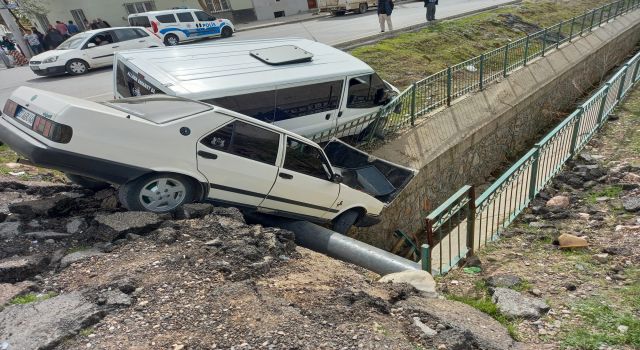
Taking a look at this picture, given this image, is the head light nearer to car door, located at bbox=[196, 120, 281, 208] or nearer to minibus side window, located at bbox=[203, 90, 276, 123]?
minibus side window, located at bbox=[203, 90, 276, 123]

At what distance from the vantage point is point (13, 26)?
648 inches

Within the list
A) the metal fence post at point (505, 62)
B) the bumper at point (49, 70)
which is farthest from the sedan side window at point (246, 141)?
the bumper at point (49, 70)

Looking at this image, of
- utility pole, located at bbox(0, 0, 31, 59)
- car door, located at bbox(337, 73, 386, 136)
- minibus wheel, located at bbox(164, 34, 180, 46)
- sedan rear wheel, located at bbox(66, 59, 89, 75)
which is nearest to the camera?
car door, located at bbox(337, 73, 386, 136)

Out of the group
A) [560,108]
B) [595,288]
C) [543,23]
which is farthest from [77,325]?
[543,23]

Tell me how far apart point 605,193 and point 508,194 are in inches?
53.8

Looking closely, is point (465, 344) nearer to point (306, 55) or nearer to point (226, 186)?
point (226, 186)

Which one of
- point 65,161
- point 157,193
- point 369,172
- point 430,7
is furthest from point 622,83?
point 65,161

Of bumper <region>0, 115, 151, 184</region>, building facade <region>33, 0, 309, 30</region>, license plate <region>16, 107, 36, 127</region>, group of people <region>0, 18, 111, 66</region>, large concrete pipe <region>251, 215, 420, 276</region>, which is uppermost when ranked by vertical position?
building facade <region>33, 0, 309, 30</region>

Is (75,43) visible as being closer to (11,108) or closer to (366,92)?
(11,108)

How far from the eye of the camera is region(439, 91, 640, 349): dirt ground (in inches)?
124

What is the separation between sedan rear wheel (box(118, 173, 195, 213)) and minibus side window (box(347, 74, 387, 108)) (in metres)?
3.80

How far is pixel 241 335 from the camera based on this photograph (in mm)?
2695

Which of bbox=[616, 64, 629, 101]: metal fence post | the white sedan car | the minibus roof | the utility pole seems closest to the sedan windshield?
the white sedan car

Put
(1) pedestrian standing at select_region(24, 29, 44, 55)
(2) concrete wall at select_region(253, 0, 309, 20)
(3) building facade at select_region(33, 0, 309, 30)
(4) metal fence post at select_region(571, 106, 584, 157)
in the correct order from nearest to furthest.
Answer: (4) metal fence post at select_region(571, 106, 584, 157) < (1) pedestrian standing at select_region(24, 29, 44, 55) < (3) building facade at select_region(33, 0, 309, 30) < (2) concrete wall at select_region(253, 0, 309, 20)
